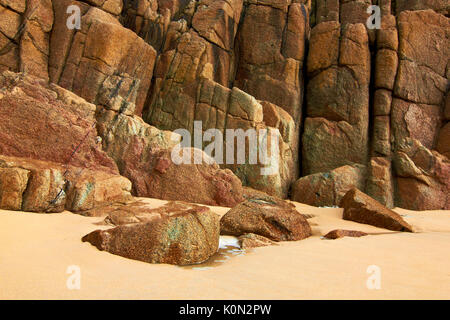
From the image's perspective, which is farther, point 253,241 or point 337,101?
point 337,101

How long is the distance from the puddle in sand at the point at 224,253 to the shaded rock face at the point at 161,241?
10 centimetres

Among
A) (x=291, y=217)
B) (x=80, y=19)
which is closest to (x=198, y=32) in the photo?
(x=80, y=19)

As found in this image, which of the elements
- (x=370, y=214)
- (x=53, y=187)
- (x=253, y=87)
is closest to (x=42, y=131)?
(x=53, y=187)

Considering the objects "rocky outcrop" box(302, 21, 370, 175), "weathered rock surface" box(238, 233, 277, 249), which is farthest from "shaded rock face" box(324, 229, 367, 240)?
"rocky outcrop" box(302, 21, 370, 175)

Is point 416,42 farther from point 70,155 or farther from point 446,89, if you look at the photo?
point 70,155

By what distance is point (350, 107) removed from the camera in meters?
12.7

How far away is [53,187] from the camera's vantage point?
15.0 ft

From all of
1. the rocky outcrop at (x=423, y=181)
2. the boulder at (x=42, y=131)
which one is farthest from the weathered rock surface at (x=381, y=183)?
the boulder at (x=42, y=131)

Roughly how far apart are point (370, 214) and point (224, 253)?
3615mm

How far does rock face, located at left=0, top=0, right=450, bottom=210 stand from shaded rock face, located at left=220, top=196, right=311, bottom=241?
2.55m

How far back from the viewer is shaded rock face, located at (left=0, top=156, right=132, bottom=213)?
4203 millimetres

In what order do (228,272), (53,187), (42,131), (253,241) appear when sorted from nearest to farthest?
(228,272)
(253,241)
(53,187)
(42,131)

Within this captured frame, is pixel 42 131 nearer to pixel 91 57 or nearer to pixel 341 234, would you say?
pixel 341 234
